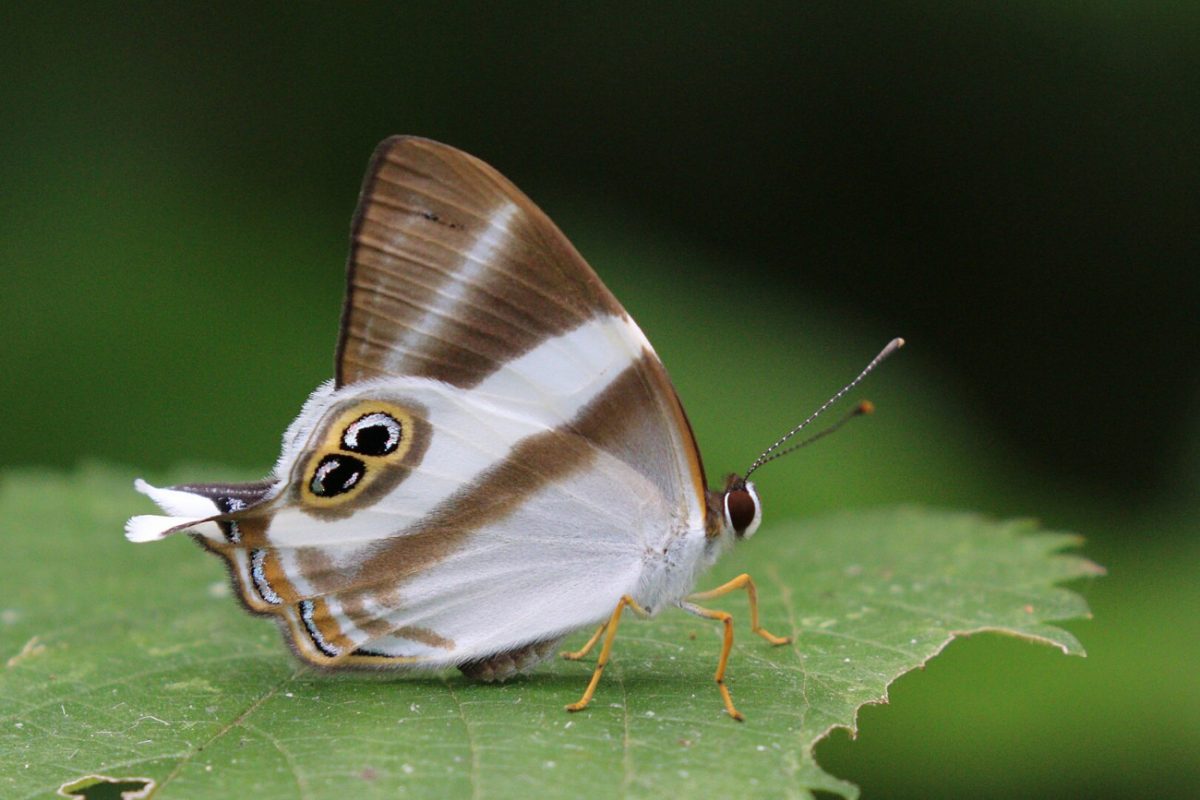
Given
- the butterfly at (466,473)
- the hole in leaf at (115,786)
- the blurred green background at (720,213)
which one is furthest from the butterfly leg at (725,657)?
the blurred green background at (720,213)

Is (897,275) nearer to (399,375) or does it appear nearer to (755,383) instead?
(755,383)

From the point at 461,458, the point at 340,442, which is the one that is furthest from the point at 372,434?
the point at 461,458

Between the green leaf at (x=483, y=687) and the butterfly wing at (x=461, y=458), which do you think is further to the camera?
the butterfly wing at (x=461, y=458)

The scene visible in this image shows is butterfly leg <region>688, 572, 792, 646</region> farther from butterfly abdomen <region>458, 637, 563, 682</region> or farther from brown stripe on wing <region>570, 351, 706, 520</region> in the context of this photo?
butterfly abdomen <region>458, 637, 563, 682</region>

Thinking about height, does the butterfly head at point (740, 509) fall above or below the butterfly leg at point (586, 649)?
above

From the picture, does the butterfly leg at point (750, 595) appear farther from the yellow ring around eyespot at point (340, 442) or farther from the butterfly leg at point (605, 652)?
the yellow ring around eyespot at point (340, 442)

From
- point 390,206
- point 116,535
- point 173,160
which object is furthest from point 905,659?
point 173,160

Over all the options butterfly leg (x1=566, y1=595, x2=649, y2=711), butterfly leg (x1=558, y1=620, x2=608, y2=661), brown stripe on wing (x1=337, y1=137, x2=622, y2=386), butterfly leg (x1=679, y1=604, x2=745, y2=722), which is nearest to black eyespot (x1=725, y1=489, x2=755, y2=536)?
butterfly leg (x1=679, y1=604, x2=745, y2=722)
